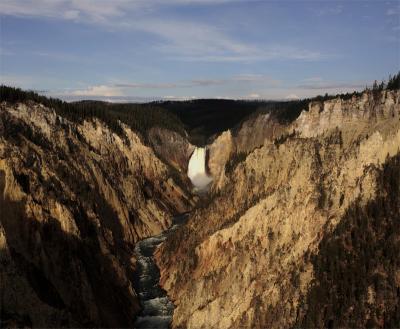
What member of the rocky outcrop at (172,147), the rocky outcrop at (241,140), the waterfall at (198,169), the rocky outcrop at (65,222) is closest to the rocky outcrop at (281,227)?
the rocky outcrop at (65,222)

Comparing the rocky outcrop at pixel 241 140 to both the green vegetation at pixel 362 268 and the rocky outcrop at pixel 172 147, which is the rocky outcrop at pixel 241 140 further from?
the green vegetation at pixel 362 268

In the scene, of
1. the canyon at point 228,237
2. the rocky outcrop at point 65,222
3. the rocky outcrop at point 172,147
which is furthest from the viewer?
the rocky outcrop at point 172,147

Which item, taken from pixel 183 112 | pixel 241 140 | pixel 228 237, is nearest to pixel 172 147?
pixel 241 140

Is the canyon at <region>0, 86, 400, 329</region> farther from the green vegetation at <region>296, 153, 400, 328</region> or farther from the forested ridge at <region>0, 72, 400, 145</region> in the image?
the forested ridge at <region>0, 72, 400, 145</region>

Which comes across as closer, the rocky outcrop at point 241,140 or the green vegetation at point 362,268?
the green vegetation at point 362,268

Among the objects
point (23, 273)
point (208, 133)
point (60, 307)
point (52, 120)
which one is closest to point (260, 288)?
point (60, 307)

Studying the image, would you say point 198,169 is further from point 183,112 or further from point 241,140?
point 183,112
